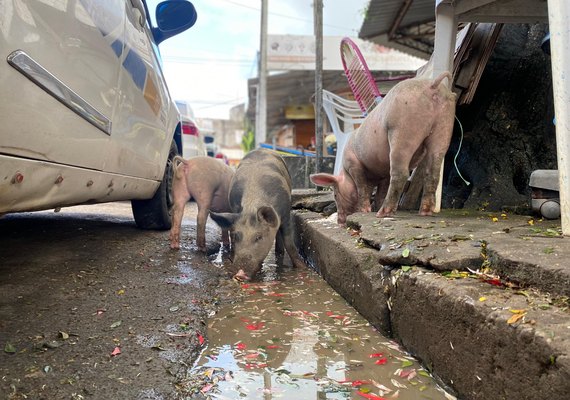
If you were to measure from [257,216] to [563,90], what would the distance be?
2.46 m

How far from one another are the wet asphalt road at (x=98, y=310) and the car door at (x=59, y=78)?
802mm

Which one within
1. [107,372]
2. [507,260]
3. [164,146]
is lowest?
[107,372]

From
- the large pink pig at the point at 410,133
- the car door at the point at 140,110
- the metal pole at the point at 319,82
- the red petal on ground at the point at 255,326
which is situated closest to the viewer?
the red petal on ground at the point at 255,326

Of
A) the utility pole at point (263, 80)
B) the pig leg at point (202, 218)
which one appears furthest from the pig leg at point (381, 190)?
the utility pole at point (263, 80)

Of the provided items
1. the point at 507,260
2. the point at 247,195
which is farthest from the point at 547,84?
the point at 507,260

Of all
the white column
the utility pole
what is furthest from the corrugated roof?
the utility pole

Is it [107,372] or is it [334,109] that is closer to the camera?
[107,372]

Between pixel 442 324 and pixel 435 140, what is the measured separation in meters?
2.18

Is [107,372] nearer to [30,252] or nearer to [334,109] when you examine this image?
[30,252]

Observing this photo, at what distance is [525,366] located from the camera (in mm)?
1522

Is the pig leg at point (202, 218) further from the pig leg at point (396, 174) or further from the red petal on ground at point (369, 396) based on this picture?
the red petal on ground at point (369, 396)

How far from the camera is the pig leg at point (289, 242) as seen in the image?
457 centimetres

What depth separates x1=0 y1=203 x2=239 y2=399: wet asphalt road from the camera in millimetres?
2020

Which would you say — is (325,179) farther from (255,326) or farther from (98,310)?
(98,310)
